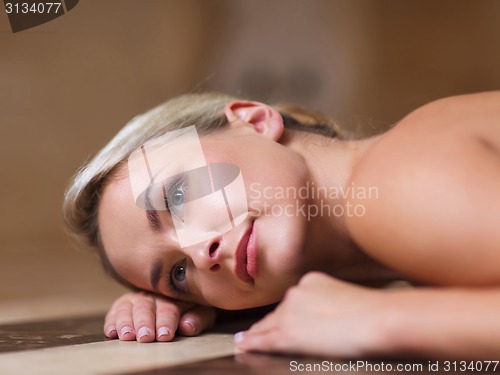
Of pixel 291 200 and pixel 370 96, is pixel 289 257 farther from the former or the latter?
pixel 370 96

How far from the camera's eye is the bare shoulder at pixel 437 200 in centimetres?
84

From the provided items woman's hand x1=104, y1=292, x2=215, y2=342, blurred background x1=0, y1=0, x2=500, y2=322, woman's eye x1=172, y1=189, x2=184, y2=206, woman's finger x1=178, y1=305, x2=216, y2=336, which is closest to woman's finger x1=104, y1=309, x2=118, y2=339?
woman's hand x1=104, y1=292, x2=215, y2=342

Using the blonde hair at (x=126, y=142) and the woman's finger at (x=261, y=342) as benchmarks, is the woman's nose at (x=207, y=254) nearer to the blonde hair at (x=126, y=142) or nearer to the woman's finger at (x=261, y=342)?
the woman's finger at (x=261, y=342)

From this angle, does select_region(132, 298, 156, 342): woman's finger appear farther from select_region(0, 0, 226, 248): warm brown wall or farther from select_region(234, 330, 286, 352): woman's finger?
select_region(0, 0, 226, 248): warm brown wall

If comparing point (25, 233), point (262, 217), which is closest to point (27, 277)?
point (25, 233)

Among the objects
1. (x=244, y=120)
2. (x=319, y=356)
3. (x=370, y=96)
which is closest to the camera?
(x=319, y=356)

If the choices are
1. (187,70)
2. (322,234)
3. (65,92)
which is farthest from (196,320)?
(187,70)

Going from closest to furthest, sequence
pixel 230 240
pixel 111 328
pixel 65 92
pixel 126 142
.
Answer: pixel 230 240
pixel 111 328
pixel 126 142
pixel 65 92

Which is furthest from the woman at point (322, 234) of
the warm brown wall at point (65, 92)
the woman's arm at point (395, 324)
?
the warm brown wall at point (65, 92)

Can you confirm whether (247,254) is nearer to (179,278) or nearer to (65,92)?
(179,278)

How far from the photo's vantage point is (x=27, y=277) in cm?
181

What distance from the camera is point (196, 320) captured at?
114cm

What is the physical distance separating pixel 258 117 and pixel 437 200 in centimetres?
48

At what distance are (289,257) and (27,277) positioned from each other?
1013mm
